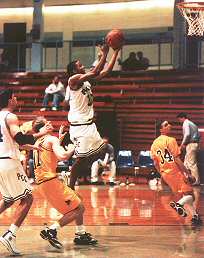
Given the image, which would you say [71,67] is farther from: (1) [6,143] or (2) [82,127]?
(1) [6,143]

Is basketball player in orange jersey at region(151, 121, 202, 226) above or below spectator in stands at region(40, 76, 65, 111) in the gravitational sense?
below

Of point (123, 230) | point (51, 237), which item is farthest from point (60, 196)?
point (123, 230)

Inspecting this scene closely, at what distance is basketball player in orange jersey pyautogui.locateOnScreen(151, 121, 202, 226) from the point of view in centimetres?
929

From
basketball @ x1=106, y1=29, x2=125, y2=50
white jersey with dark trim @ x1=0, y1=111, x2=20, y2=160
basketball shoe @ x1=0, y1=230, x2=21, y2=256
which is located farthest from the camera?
basketball @ x1=106, y1=29, x2=125, y2=50

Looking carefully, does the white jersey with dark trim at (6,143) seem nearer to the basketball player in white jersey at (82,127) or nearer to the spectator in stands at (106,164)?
the basketball player in white jersey at (82,127)

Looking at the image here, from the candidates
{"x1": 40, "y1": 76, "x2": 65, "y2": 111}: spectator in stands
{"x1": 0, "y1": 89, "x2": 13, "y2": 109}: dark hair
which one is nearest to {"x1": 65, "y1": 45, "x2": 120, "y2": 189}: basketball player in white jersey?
{"x1": 0, "y1": 89, "x2": 13, "y2": 109}: dark hair

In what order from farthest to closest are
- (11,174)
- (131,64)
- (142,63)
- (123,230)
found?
(131,64) → (142,63) → (123,230) → (11,174)

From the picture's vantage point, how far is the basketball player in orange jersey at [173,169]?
30.5 ft

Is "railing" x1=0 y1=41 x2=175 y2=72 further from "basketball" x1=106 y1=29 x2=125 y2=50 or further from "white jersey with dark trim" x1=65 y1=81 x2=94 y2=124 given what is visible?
"basketball" x1=106 y1=29 x2=125 y2=50

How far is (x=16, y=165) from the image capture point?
7020 millimetres

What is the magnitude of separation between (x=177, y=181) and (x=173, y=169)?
20cm

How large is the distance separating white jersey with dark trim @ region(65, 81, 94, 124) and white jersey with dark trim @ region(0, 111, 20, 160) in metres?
1.40

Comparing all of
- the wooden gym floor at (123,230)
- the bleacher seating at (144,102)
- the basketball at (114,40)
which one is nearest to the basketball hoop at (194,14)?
the wooden gym floor at (123,230)

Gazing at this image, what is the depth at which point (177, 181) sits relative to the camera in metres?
9.39
